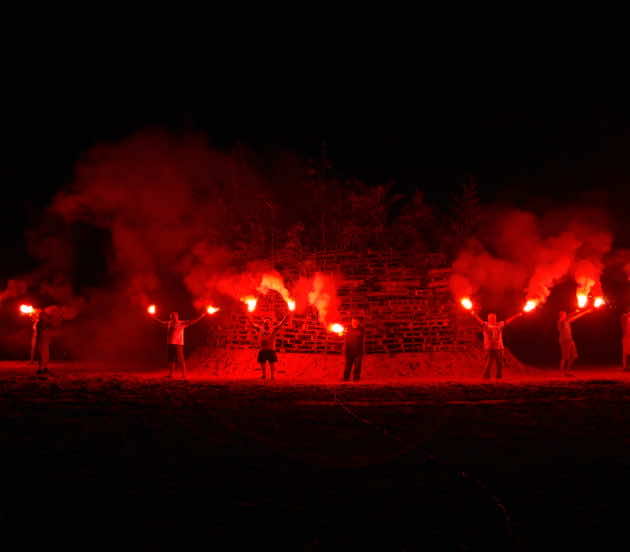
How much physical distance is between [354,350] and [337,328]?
1.02 meters

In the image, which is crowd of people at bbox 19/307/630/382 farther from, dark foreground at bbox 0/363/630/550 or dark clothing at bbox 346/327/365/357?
dark foreground at bbox 0/363/630/550

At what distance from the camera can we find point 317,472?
6199mm

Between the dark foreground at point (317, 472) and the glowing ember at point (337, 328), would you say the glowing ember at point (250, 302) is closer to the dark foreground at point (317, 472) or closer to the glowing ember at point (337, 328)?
the glowing ember at point (337, 328)

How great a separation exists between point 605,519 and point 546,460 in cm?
182

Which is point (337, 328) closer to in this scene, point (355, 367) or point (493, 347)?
point (355, 367)

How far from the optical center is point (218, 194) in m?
23.3

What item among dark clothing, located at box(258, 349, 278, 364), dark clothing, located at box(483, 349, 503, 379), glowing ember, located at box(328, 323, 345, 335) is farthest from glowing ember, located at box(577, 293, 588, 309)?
dark clothing, located at box(258, 349, 278, 364)

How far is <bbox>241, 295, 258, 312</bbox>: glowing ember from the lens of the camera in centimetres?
1684

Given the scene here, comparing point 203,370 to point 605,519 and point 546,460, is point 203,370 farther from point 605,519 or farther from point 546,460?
point 605,519

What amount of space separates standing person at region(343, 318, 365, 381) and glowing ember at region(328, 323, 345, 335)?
2.37 feet

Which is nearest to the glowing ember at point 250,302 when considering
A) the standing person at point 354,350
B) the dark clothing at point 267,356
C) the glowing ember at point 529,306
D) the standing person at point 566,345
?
the dark clothing at point 267,356

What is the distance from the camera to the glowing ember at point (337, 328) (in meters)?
15.8

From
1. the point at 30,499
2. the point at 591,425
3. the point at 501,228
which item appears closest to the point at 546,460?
the point at 591,425

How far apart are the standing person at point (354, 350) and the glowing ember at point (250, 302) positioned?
2.92 metres
